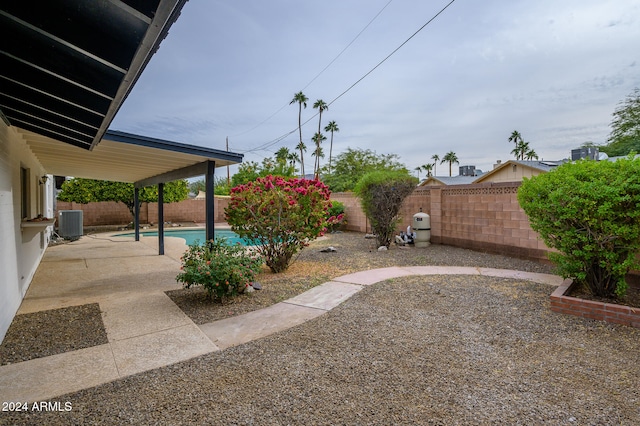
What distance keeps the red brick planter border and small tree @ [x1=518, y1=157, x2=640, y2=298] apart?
31cm

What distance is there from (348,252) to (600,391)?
6503 millimetres

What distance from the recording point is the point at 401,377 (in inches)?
98.7

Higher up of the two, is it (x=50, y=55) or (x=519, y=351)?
(x=50, y=55)

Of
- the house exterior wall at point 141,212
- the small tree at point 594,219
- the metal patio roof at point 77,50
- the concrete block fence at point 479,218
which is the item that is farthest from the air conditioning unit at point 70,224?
the small tree at point 594,219

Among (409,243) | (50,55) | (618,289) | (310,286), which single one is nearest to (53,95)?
(50,55)

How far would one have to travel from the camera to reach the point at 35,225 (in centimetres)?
471

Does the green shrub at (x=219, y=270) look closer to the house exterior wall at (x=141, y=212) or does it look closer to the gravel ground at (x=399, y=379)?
the gravel ground at (x=399, y=379)

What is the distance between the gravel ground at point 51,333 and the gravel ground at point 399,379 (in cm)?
105

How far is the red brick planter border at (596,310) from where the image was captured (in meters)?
3.39

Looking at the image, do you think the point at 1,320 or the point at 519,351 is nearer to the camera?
the point at 519,351

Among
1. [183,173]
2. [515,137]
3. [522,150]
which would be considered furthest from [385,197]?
[515,137]

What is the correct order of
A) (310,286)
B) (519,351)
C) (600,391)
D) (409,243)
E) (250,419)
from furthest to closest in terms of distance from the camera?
(409,243)
(310,286)
(519,351)
(600,391)
(250,419)

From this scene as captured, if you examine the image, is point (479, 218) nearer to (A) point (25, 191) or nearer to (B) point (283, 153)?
(A) point (25, 191)

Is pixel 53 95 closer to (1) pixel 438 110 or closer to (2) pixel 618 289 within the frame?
(2) pixel 618 289
